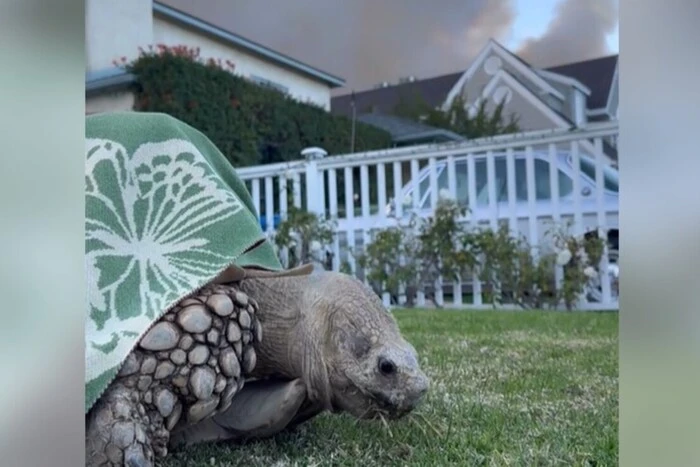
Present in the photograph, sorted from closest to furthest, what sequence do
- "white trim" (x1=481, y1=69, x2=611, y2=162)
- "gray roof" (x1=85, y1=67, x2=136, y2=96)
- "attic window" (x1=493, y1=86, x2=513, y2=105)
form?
"gray roof" (x1=85, y1=67, x2=136, y2=96) < "white trim" (x1=481, y1=69, x2=611, y2=162) < "attic window" (x1=493, y1=86, x2=513, y2=105)

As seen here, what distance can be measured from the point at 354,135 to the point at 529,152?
1895 mm

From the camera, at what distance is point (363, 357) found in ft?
2.19

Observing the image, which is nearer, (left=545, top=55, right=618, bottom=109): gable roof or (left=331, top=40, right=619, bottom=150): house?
(left=545, top=55, right=618, bottom=109): gable roof

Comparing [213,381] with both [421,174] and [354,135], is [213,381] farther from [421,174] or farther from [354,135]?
[354,135]

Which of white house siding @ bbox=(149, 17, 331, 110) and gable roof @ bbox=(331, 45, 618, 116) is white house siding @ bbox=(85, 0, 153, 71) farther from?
gable roof @ bbox=(331, 45, 618, 116)

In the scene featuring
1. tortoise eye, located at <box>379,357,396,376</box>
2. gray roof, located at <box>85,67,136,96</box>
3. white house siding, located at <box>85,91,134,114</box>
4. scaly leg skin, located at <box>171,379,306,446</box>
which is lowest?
scaly leg skin, located at <box>171,379,306,446</box>

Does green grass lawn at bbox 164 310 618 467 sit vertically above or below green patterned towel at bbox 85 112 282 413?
below

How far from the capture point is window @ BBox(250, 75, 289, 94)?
4690 mm

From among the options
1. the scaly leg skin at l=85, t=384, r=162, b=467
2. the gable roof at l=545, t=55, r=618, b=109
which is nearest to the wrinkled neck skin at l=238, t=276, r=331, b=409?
the scaly leg skin at l=85, t=384, r=162, b=467

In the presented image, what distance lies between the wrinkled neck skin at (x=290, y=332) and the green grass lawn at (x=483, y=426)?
0.28 feet

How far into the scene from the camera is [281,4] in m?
4.09

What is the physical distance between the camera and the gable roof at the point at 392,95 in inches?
211

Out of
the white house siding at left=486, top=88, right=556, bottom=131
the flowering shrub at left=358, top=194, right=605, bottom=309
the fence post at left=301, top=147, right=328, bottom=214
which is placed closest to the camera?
the flowering shrub at left=358, top=194, right=605, bottom=309

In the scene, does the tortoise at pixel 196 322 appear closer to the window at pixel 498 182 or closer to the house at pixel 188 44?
the house at pixel 188 44
